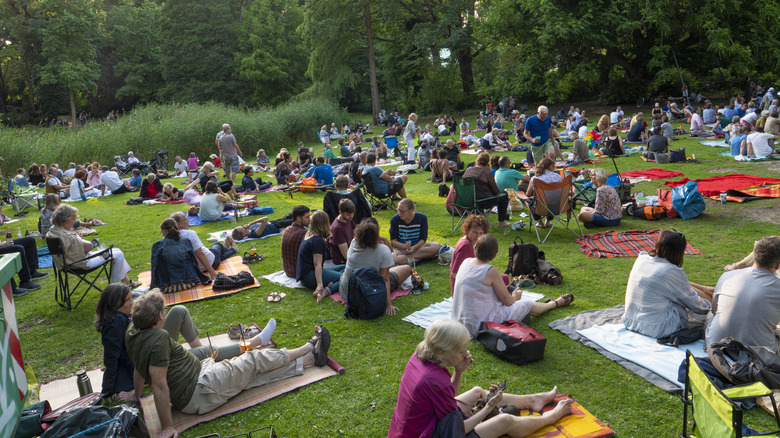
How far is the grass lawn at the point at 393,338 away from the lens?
13.2 ft

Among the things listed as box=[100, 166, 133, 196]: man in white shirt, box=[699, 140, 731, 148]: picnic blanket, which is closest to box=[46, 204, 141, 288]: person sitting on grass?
box=[100, 166, 133, 196]: man in white shirt

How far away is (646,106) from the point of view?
27.5 meters

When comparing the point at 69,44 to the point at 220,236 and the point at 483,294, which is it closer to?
the point at 220,236

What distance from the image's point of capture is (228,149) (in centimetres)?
1622

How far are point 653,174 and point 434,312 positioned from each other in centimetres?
857

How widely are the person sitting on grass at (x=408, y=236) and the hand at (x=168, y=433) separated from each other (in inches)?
153

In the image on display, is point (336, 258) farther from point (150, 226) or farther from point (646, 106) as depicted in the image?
point (646, 106)

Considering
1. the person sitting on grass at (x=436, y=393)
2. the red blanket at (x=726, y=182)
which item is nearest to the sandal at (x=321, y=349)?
the person sitting on grass at (x=436, y=393)

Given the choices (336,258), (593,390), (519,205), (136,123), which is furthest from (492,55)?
(593,390)

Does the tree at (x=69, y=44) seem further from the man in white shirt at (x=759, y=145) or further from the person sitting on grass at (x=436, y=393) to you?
the person sitting on grass at (x=436, y=393)

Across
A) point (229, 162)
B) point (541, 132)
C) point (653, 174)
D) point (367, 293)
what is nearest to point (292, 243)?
point (367, 293)

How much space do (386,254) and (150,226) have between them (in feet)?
25.2

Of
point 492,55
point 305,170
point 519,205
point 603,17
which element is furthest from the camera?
point 492,55

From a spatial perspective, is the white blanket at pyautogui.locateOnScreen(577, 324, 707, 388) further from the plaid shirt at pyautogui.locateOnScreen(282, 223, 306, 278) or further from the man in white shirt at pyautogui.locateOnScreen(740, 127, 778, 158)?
the man in white shirt at pyautogui.locateOnScreen(740, 127, 778, 158)
